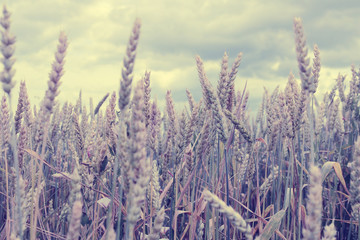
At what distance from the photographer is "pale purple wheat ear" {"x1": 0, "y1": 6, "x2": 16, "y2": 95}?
1174 mm

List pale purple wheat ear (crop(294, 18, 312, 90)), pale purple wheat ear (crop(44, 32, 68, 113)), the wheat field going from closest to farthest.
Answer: the wheat field → pale purple wheat ear (crop(44, 32, 68, 113)) → pale purple wheat ear (crop(294, 18, 312, 90))

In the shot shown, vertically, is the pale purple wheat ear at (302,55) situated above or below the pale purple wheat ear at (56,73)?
above

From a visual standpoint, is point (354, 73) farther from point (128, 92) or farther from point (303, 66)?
point (128, 92)

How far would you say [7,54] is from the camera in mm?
1175

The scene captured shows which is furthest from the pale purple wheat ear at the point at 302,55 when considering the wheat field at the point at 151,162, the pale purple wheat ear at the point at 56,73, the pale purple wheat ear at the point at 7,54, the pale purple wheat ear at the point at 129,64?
the pale purple wheat ear at the point at 7,54

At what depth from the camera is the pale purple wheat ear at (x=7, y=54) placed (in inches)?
46.2

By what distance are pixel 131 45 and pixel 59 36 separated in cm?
29

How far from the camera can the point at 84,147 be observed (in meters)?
2.12

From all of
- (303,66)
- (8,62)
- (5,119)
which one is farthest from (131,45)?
(5,119)

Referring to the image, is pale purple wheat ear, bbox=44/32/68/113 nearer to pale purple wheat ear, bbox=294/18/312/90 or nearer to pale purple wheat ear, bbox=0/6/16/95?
pale purple wheat ear, bbox=0/6/16/95

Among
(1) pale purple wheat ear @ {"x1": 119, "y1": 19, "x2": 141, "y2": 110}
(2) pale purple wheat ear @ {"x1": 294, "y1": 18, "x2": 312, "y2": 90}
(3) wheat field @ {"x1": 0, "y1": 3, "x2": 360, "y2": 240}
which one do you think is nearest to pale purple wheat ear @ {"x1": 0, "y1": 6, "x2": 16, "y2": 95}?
(3) wheat field @ {"x1": 0, "y1": 3, "x2": 360, "y2": 240}

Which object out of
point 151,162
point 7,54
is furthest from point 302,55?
point 7,54

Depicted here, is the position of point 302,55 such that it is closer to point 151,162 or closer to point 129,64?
point 129,64

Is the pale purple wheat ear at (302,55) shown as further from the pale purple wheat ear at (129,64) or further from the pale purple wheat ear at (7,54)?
the pale purple wheat ear at (7,54)
